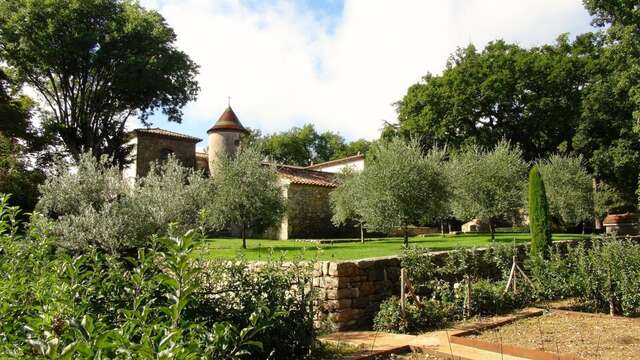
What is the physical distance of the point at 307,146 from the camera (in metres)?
60.0

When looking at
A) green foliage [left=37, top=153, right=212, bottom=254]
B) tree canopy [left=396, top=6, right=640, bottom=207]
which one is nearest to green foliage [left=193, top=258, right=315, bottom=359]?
green foliage [left=37, top=153, right=212, bottom=254]

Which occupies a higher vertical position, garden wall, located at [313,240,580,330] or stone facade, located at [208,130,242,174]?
stone facade, located at [208,130,242,174]

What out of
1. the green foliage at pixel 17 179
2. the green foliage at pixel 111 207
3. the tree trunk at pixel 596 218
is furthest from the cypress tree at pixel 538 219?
the green foliage at pixel 17 179

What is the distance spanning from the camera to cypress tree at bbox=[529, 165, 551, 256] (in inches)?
486

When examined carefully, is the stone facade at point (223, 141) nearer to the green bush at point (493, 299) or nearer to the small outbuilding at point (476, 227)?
the small outbuilding at point (476, 227)

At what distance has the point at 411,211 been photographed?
53.8 ft

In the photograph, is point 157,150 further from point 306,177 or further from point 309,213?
point 309,213

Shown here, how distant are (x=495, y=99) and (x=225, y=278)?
97.5 ft

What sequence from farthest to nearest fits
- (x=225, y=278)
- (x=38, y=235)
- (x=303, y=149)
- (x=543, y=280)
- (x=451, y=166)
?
(x=303, y=149), (x=451, y=166), (x=543, y=280), (x=225, y=278), (x=38, y=235)

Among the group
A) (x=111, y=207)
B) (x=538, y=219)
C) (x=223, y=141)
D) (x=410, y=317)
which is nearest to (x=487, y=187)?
(x=538, y=219)

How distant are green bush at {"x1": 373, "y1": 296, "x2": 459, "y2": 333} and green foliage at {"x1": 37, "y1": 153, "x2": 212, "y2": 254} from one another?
538cm

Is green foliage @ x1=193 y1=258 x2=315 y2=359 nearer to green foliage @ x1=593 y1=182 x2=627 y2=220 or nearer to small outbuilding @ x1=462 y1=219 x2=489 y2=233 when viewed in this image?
small outbuilding @ x1=462 y1=219 x2=489 y2=233

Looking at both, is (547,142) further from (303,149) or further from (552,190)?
(303,149)

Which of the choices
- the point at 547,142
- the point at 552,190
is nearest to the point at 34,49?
the point at 552,190
